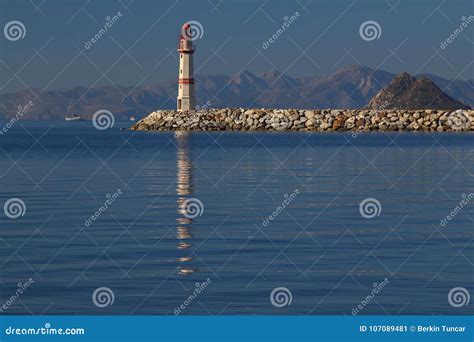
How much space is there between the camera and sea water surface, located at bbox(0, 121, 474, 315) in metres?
15.6

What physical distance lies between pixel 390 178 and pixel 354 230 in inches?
717

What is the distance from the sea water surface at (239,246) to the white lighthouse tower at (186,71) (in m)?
71.8

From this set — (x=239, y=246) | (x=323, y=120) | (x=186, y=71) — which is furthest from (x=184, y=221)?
(x=186, y=71)

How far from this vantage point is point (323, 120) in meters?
110

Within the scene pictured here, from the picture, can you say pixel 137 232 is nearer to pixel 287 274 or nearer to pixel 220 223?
pixel 220 223

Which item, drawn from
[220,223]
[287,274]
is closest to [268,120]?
[220,223]

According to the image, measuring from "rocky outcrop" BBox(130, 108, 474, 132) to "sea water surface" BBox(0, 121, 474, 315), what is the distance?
2781 inches

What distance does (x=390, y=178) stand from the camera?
1624 inches

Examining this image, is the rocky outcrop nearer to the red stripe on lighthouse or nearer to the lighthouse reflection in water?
the red stripe on lighthouse

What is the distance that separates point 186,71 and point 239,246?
304 feet

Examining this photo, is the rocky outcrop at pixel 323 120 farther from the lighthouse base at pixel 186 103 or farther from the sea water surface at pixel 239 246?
the sea water surface at pixel 239 246

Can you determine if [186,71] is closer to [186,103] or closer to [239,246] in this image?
[186,103]

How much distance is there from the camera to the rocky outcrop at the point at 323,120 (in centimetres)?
11038

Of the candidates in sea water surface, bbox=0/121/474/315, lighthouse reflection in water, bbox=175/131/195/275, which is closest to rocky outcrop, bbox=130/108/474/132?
lighthouse reflection in water, bbox=175/131/195/275
